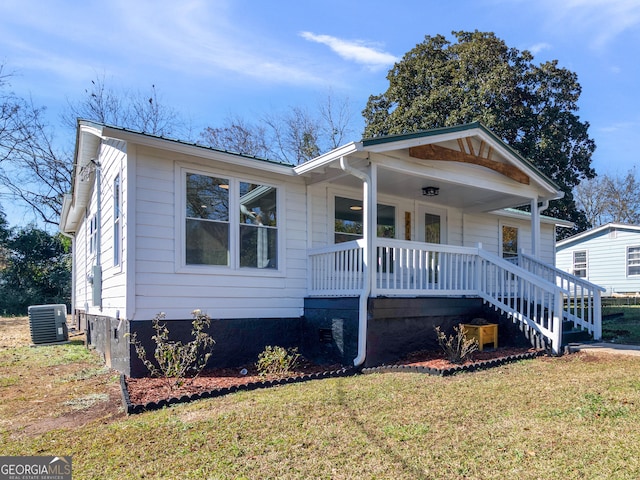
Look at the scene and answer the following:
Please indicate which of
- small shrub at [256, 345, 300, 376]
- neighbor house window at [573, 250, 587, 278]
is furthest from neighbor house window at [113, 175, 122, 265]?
neighbor house window at [573, 250, 587, 278]

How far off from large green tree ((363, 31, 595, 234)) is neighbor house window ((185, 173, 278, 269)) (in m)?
12.5

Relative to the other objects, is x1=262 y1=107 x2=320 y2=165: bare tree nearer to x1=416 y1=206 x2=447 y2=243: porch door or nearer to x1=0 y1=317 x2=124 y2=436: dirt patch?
x1=416 y1=206 x2=447 y2=243: porch door

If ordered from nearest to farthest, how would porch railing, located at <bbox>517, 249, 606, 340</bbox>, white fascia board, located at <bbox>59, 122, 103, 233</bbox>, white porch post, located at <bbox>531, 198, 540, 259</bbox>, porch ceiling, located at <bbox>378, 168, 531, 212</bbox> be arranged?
porch railing, located at <bbox>517, 249, 606, 340</bbox> → porch ceiling, located at <bbox>378, 168, 531, 212</bbox> → white fascia board, located at <bbox>59, 122, 103, 233</bbox> → white porch post, located at <bbox>531, 198, 540, 259</bbox>

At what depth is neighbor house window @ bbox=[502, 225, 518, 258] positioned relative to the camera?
12.1 meters

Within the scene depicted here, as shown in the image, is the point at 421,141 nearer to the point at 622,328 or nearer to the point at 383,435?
the point at 383,435

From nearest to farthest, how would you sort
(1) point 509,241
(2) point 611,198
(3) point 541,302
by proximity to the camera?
(3) point 541,302
(1) point 509,241
(2) point 611,198

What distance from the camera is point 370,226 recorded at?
6785 mm

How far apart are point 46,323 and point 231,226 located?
7.10 m

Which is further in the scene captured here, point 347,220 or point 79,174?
point 79,174

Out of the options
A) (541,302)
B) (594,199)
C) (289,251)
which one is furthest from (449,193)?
(594,199)

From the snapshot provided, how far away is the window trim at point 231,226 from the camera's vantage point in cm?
667

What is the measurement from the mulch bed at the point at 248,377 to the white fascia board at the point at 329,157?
3.14m

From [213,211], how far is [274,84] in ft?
52.7

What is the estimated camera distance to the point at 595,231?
2064 centimetres
